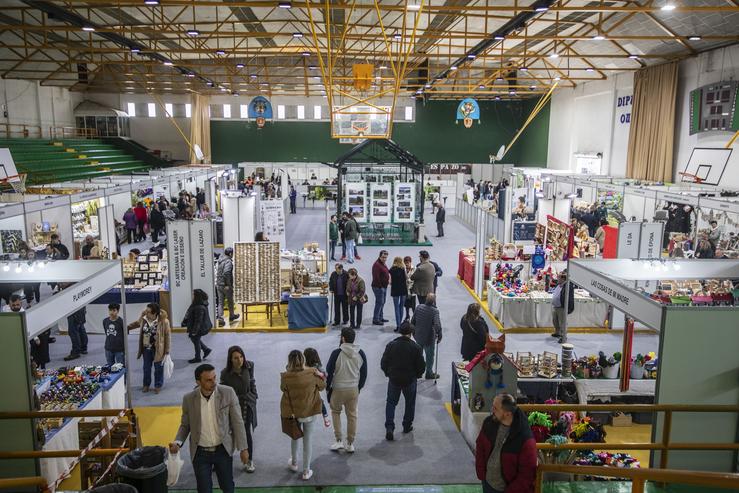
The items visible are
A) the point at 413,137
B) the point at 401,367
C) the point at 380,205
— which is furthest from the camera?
the point at 413,137

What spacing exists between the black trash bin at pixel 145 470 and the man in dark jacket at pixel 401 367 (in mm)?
2720

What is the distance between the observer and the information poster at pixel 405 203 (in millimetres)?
19297

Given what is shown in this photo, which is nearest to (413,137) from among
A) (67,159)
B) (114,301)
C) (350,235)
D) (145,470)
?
(67,159)

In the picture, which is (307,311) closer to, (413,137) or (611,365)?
(611,365)

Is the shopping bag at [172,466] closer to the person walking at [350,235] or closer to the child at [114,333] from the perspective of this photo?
the child at [114,333]

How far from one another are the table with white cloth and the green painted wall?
24412mm

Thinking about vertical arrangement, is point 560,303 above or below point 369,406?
above

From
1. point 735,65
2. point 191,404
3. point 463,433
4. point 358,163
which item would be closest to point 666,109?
point 735,65

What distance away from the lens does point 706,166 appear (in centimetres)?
1769

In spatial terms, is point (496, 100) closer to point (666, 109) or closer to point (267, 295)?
point (666, 109)

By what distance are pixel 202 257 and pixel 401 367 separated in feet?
16.9

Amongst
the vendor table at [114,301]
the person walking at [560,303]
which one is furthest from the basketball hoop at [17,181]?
the person walking at [560,303]

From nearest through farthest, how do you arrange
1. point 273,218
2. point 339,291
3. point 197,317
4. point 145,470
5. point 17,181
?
point 145,470, point 197,317, point 339,291, point 273,218, point 17,181

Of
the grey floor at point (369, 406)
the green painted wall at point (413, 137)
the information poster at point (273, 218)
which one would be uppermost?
the green painted wall at point (413, 137)
